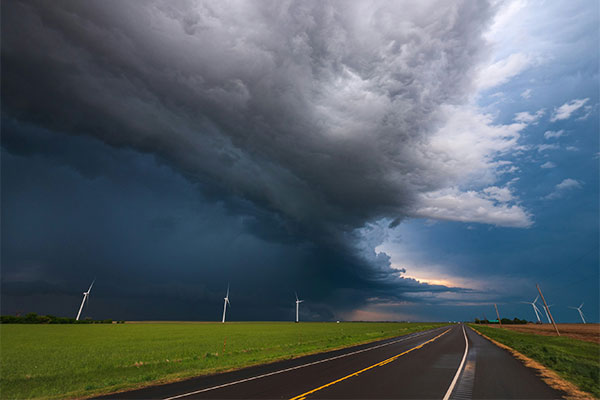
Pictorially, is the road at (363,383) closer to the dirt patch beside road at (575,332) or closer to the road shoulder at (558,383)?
the road shoulder at (558,383)

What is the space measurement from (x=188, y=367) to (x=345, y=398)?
13.4 metres

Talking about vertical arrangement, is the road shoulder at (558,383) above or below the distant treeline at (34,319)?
below

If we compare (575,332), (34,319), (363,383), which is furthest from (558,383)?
(34,319)

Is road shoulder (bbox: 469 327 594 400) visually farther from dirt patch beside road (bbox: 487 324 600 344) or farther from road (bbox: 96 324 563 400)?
dirt patch beside road (bbox: 487 324 600 344)

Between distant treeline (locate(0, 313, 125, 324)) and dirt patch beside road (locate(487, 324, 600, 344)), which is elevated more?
distant treeline (locate(0, 313, 125, 324))

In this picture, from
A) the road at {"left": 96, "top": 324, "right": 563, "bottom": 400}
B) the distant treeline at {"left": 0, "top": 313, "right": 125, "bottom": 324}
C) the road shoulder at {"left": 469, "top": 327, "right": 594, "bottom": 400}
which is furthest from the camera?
the distant treeline at {"left": 0, "top": 313, "right": 125, "bottom": 324}

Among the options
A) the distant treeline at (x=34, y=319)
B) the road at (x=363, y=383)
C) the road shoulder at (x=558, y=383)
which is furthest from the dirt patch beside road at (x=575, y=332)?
the distant treeline at (x=34, y=319)

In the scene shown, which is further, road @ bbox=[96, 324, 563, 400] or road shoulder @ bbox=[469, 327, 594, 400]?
road shoulder @ bbox=[469, 327, 594, 400]

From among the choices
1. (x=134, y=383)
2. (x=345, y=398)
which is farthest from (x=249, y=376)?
(x=345, y=398)

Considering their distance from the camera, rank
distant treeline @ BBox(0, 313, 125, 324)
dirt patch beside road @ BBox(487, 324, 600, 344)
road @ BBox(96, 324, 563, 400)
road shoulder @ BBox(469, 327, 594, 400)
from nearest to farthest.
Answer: road @ BBox(96, 324, 563, 400) < road shoulder @ BBox(469, 327, 594, 400) < dirt patch beside road @ BBox(487, 324, 600, 344) < distant treeline @ BBox(0, 313, 125, 324)

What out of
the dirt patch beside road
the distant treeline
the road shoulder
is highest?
the distant treeline

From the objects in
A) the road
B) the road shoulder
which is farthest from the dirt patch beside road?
the road

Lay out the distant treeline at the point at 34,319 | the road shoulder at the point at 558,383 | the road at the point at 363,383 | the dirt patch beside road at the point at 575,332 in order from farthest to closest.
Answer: the distant treeline at the point at 34,319 < the dirt patch beside road at the point at 575,332 < the road shoulder at the point at 558,383 < the road at the point at 363,383

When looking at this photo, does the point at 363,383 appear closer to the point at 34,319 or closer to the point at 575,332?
the point at 575,332
